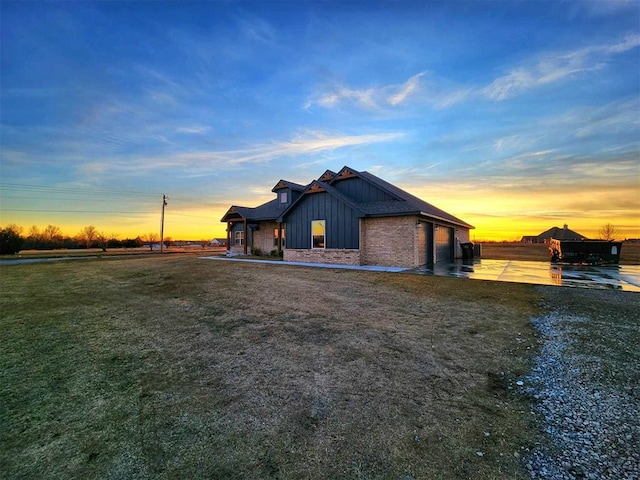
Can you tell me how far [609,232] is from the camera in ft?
143

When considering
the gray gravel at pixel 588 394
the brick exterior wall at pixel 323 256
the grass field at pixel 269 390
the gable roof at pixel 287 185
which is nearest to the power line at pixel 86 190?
the gable roof at pixel 287 185

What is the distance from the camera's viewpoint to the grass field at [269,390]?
235 cm

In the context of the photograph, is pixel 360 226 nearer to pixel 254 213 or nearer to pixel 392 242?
pixel 392 242

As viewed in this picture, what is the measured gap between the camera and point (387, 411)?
2.98 m

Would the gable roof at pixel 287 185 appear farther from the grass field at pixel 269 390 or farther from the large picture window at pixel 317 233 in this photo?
the grass field at pixel 269 390

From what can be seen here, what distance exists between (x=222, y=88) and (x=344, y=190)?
9411 mm

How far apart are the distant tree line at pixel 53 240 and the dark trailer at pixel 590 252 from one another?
166 ft

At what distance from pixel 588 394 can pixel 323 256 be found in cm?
1383

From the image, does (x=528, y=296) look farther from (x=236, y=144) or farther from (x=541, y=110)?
(x=236, y=144)

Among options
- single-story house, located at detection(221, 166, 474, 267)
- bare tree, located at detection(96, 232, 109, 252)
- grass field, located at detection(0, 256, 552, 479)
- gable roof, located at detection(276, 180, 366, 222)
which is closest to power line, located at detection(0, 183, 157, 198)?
bare tree, located at detection(96, 232, 109, 252)

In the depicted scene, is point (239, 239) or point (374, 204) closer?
point (374, 204)

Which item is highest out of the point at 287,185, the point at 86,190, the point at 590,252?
the point at 86,190

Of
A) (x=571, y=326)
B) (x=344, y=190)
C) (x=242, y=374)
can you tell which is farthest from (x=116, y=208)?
(x=571, y=326)

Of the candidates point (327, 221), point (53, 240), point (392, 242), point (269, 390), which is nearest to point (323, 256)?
point (327, 221)
